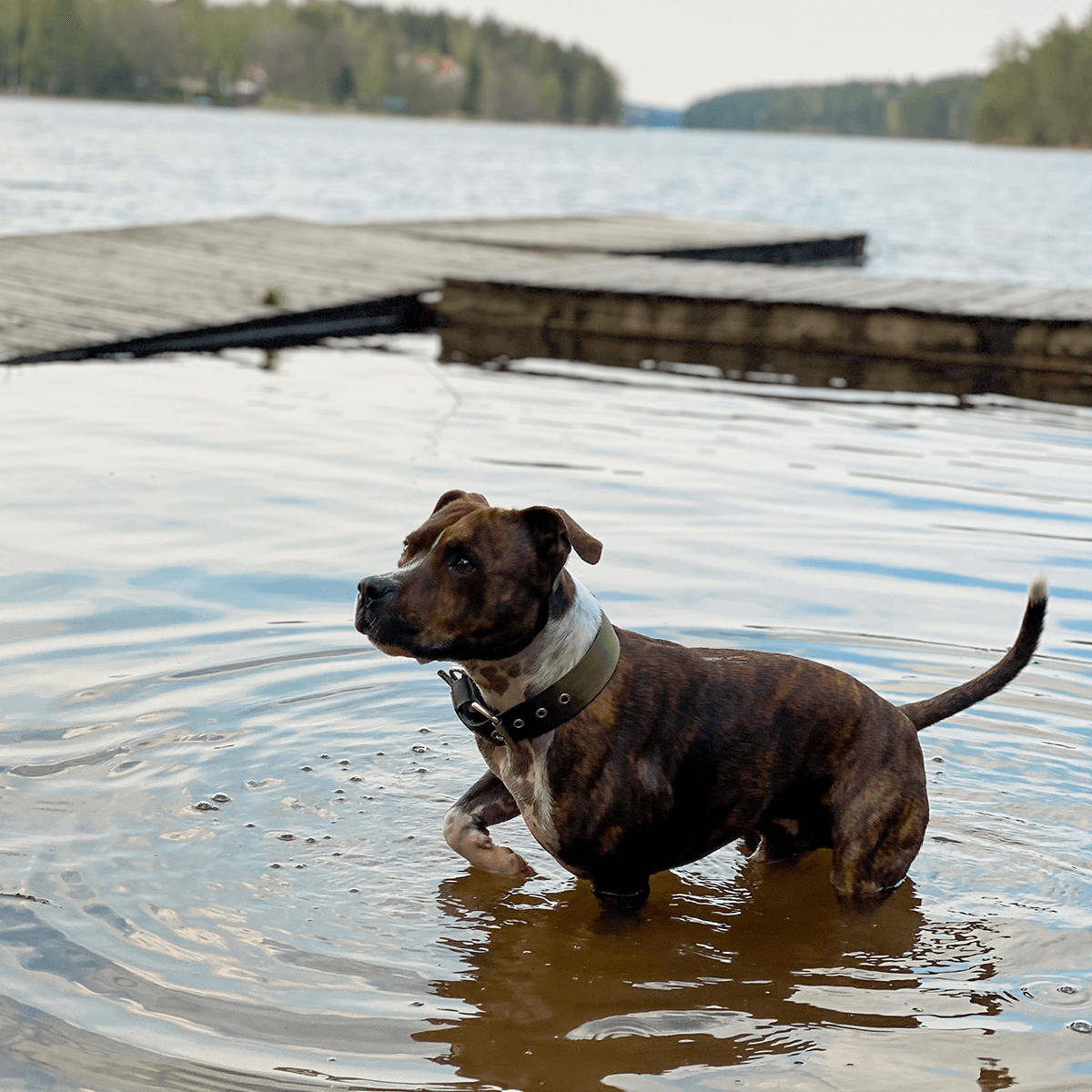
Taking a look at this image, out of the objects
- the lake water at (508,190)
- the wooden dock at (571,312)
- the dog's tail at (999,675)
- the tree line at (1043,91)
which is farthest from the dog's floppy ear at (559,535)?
the tree line at (1043,91)

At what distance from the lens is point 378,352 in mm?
15367

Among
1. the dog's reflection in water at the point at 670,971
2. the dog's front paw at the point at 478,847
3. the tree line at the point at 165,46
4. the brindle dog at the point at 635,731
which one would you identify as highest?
the tree line at the point at 165,46

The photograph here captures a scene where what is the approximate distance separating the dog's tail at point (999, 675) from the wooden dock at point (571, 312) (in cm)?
960

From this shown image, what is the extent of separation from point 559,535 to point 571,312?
12.5m

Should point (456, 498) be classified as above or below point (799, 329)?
below

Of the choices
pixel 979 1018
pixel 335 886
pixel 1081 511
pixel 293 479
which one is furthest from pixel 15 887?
pixel 1081 511

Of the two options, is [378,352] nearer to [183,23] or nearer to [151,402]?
[151,402]

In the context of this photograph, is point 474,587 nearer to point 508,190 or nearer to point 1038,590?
point 1038,590

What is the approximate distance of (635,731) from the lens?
14.0ft

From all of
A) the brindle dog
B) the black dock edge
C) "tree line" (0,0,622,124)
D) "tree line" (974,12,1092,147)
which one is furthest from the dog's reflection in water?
"tree line" (974,12,1092,147)

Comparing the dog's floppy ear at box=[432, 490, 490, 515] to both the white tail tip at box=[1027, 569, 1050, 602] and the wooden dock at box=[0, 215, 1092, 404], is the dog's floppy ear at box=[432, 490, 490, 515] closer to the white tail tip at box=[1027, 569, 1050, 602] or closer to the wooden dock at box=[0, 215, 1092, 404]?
the white tail tip at box=[1027, 569, 1050, 602]

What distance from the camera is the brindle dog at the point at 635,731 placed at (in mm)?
4047

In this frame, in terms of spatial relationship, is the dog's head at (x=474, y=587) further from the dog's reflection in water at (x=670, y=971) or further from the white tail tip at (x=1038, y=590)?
the white tail tip at (x=1038, y=590)

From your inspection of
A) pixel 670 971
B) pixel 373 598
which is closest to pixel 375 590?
pixel 373 598
